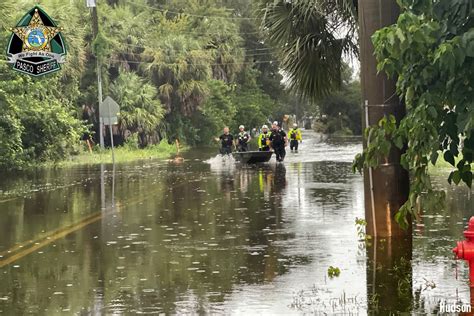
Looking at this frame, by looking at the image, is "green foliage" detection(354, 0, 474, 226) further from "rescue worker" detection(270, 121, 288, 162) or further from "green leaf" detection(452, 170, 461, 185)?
"rescue worker" detection(270, 121, 288, 162)

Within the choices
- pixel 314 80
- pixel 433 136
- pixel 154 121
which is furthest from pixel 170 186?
pixel 154 121

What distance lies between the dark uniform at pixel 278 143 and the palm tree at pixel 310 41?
57.8 ft

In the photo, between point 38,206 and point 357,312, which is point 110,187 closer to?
point 38,206

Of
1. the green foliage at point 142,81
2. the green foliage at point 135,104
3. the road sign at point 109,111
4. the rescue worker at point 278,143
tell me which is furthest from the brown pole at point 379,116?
the green foliage at point 135,104

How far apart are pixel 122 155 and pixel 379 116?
37998 millimetres

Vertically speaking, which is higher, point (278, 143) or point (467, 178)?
point (467, 178)

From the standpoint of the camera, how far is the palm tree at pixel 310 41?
18766 mm

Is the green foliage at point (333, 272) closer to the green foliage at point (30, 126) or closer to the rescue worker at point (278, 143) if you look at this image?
the green foliage at point (30, 126)

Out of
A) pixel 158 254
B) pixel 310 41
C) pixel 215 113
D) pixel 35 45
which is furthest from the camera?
pixel 215 113

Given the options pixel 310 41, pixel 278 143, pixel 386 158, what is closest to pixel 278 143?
pixel 278 143

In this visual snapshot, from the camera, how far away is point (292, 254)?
12211mm

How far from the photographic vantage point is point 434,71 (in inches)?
310

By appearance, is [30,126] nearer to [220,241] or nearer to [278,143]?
[278,143]

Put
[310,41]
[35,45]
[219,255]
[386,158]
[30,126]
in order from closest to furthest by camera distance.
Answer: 1. [219,255]
2. [386,158]
3. [310,41]
4. [30,126]
5. [35,45]
